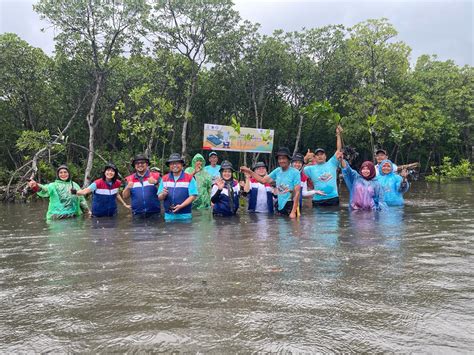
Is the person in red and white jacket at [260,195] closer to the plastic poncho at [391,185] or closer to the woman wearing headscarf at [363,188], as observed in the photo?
the woman wearing headscarf at [363,188]

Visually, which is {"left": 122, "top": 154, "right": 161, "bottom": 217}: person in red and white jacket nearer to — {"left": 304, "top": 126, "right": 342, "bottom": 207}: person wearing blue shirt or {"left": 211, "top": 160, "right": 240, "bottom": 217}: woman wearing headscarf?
{"left": 211, "top": 160, "right": 240, "bottom": 217}: woman wearing headscarf

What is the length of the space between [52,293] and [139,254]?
1498 mm

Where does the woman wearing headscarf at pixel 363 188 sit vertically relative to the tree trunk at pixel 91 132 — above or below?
below

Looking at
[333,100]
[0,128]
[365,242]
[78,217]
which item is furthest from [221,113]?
[365,242]

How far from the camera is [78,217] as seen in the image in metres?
8.43

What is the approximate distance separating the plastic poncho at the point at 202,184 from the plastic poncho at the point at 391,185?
3753mm

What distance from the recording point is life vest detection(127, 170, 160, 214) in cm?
758

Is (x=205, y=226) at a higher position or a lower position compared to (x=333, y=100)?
lower

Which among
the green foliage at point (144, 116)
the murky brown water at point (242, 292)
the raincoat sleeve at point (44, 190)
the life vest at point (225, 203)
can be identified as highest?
the green foliage at point (144, 116)

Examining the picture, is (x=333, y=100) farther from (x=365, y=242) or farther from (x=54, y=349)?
(x=54, y=349)

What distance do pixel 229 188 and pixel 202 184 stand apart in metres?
1.49

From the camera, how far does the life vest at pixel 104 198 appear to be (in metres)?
8.03

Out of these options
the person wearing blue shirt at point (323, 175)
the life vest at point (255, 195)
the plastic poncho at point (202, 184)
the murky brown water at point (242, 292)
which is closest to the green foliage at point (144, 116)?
the plastic poncho at point (202, 184)

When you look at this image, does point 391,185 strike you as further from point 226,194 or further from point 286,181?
point 226,194
